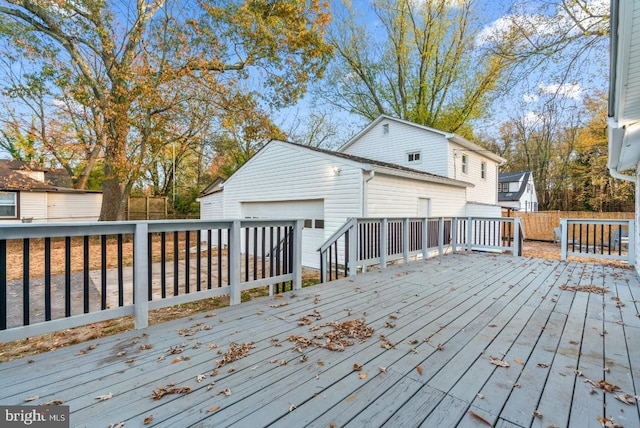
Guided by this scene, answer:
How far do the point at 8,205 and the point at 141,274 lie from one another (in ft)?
58.9

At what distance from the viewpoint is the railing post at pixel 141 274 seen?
2586mm

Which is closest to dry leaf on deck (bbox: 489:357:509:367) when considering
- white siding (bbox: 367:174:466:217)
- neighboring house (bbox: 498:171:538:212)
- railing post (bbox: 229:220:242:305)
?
railing post (bbox: 229:220:242:305)

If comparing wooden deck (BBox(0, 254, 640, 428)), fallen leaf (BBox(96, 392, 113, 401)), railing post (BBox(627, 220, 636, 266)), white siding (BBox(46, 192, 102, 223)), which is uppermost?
white siding (BBox(46, 192, 102, 223))

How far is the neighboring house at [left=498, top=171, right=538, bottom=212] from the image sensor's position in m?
23.1

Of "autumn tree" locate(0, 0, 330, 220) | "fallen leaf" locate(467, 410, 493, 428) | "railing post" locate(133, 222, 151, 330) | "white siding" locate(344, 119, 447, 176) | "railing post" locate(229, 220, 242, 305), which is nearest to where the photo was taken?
"fallen leaf" locate(467, 410, 493, 428)

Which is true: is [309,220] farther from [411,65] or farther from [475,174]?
[411,65]

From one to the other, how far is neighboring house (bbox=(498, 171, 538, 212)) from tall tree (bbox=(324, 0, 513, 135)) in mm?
9126

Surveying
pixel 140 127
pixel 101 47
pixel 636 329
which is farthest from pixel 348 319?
pixel 101 47

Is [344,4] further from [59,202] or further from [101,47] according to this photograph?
[59,202]

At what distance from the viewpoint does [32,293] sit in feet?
20.6

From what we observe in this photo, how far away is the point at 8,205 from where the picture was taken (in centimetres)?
1455

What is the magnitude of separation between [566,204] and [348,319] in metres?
28.9

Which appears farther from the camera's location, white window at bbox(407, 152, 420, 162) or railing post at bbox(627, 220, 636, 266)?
white window at bbox(407, 152, 420, 162)

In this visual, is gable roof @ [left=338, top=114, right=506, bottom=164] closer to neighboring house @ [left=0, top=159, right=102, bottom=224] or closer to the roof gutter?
the roof gutter
